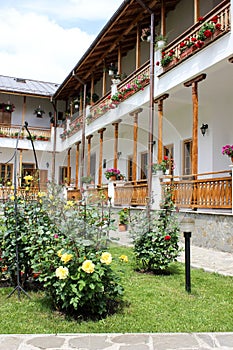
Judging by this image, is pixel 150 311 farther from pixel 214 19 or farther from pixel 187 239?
pixel 214 19

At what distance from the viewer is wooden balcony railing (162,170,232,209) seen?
726 centimetres

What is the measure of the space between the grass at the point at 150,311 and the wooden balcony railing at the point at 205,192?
9.03 feet

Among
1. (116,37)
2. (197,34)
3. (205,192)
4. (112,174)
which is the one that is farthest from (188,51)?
(112,174)

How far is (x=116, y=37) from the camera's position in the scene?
42.2 feet

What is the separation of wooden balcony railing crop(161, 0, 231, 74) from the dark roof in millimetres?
14271

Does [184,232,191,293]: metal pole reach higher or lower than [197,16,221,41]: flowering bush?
lower

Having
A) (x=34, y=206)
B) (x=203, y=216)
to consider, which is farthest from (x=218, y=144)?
(x=34, y=206)

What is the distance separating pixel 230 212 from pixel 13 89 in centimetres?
1856

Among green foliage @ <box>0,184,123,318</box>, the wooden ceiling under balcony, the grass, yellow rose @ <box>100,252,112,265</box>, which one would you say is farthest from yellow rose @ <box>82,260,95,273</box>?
the wooden ceiling under balcony

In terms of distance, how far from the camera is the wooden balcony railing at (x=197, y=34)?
7.32 m

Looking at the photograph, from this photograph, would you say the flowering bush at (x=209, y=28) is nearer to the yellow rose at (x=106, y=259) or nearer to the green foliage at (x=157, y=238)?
the green foliage at (x=157, y=238)

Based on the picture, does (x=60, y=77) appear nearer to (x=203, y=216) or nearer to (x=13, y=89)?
(x=13, y=89)

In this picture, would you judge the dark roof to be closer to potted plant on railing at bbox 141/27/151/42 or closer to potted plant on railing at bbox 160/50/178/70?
potted plant on railing at bbox 141/27/151/42

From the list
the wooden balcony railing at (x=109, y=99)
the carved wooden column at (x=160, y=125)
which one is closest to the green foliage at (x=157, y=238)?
the carved wooden column at (x=160, y=125)
